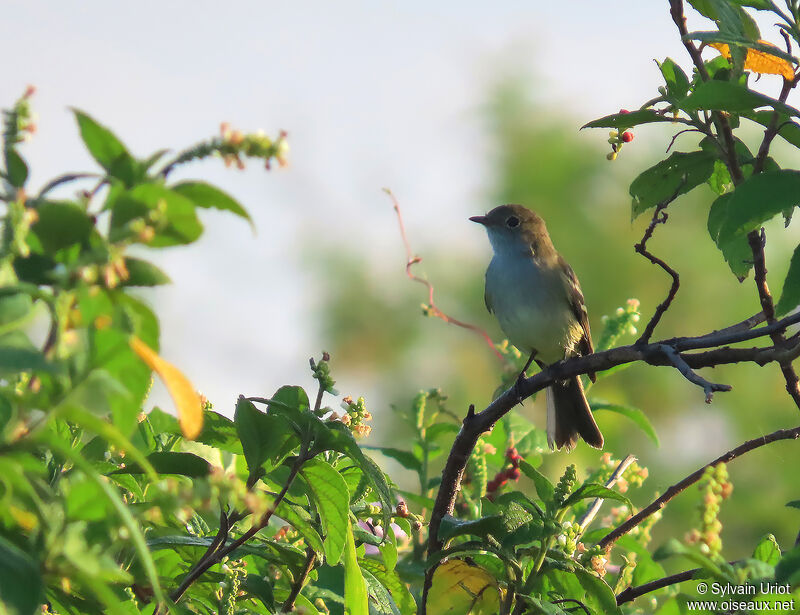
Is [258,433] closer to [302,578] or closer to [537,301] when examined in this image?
[302,578]

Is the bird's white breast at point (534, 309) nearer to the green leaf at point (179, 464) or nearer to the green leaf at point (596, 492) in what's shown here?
the green leaf at point (596, 492)

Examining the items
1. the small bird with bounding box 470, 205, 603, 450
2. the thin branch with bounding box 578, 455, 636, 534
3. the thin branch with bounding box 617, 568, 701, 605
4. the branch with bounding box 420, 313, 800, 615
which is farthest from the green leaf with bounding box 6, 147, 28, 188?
the small bird with bounding box 470, 205, 603, 450

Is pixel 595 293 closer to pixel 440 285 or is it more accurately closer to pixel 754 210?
pixel 440 285

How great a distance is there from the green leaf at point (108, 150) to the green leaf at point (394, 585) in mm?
1113

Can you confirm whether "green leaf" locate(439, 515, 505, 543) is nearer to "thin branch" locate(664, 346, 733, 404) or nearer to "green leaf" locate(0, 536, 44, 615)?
"thin branch" locate(664, 346, 733, 404)

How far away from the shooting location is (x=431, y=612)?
1.83 m

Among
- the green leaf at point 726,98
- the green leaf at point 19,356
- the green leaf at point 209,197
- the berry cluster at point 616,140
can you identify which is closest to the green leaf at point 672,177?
the berry cluster at point 616,140

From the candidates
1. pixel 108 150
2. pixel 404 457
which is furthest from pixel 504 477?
pixel 108 150

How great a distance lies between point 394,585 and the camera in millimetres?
1915

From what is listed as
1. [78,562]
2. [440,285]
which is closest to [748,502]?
[440,285]

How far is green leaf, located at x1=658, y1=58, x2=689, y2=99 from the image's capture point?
2.04 meters

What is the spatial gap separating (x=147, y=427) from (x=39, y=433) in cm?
94

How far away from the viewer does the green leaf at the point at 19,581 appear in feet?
3.00

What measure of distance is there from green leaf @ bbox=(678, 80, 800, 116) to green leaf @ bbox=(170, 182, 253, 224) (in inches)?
38.7
